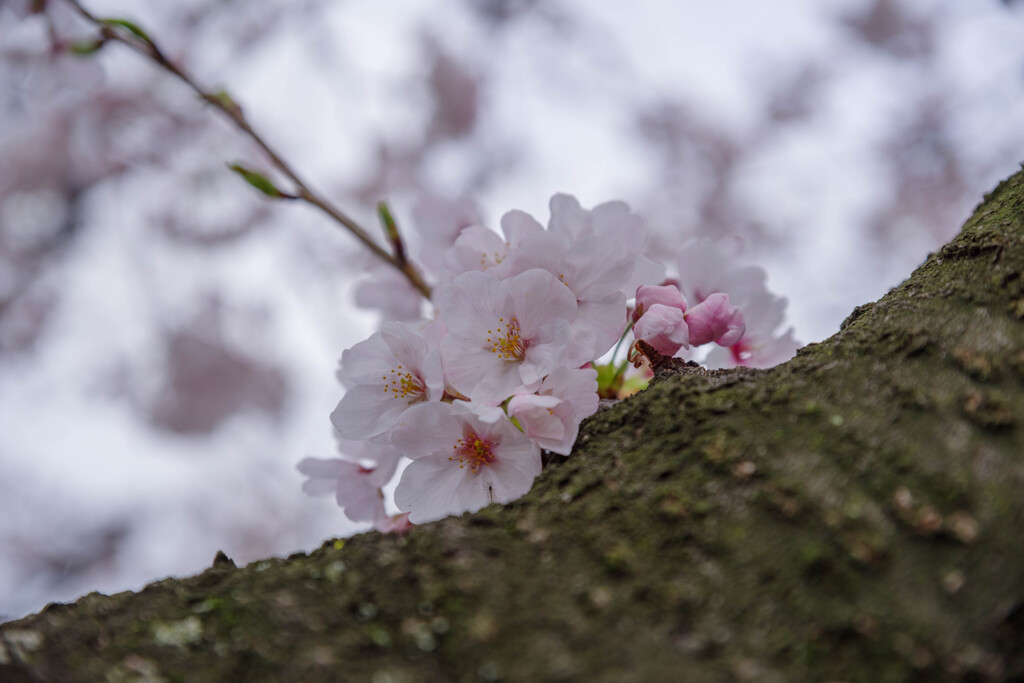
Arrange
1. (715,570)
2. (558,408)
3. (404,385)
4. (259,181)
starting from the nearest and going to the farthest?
1. (715,570)
2. (558,408)
3. (404,385)
4. (259,181)

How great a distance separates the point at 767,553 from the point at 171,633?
46 cm

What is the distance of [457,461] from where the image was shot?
80 cm

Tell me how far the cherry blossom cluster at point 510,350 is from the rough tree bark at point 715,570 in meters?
0.15

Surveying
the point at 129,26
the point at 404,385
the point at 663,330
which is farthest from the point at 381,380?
the point at 129,26

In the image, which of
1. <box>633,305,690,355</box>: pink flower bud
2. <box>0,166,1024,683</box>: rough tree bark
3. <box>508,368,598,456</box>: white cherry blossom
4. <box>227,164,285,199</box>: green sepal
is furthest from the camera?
<box>227,164,285,199</box>: green sepal

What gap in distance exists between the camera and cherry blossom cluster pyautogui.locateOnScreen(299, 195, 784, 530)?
75cm

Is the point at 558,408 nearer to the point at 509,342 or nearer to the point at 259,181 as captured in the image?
the point at 509,342

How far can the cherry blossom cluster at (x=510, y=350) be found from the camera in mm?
755

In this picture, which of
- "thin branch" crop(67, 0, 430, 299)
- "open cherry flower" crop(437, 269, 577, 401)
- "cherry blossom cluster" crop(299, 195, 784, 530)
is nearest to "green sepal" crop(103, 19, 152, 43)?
"thin branch" crop(67, 0, 430, 299)

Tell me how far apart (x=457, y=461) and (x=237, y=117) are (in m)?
1.00

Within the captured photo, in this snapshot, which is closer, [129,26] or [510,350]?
[510,350]

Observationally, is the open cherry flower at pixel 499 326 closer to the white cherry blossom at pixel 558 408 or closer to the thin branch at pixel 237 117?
the white cherry blossom at pixel 558 408

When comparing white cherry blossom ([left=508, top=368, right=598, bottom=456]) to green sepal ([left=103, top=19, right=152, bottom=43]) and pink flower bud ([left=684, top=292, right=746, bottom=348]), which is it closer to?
pink flower bud ([left=684, top=292, right=746, bottom=348])

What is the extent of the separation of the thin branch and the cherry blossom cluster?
1.13ft
